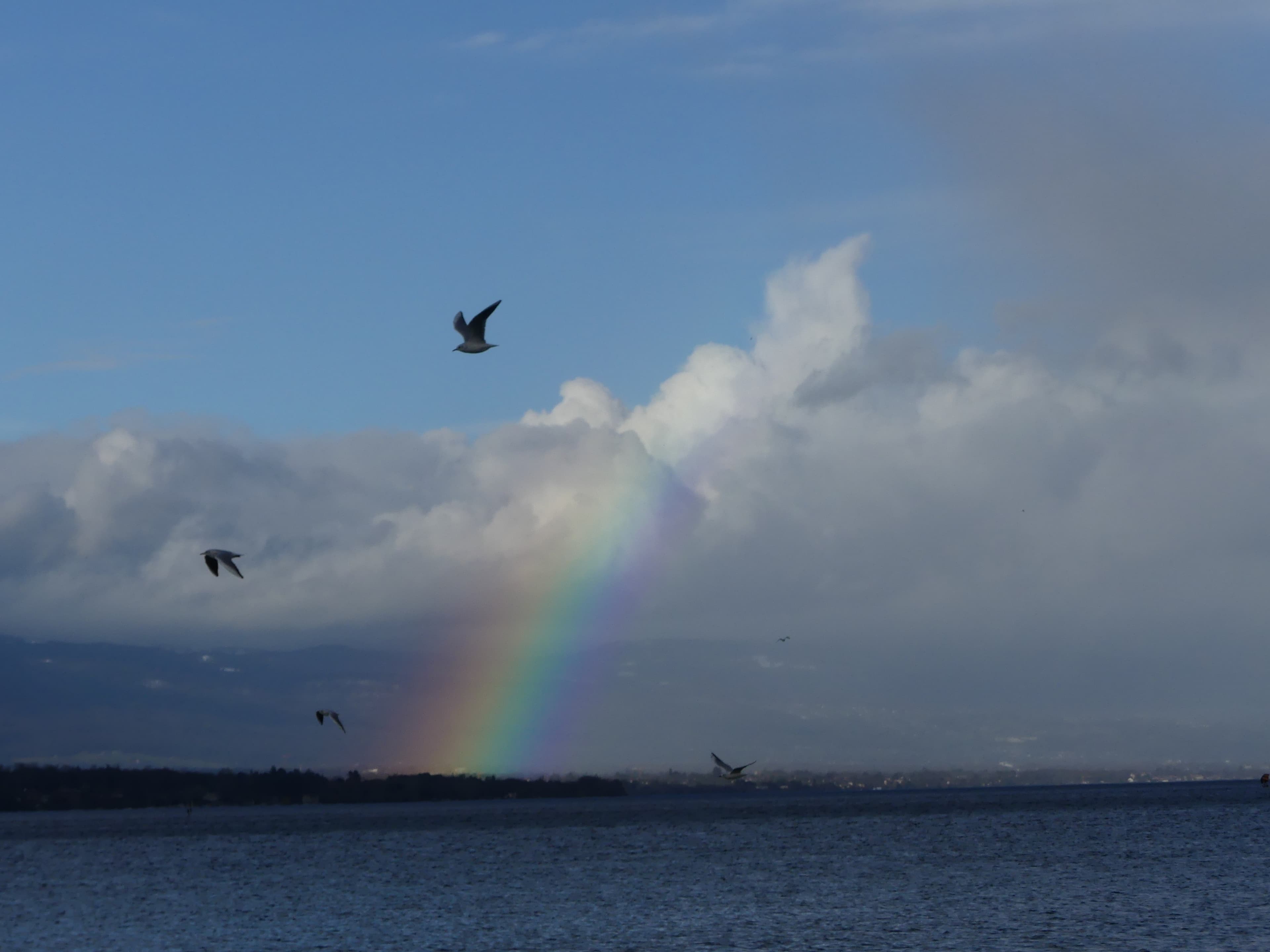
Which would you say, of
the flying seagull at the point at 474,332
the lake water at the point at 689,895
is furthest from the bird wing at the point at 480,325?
the lake water at the point at 689,895

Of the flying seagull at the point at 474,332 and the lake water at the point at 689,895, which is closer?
the flying seagull at the point at 474,332

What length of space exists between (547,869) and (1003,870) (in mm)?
36174

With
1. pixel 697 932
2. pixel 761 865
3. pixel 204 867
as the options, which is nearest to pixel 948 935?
pixel 697 932

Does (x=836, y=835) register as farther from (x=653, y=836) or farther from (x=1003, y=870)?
(x=1003, y=870)

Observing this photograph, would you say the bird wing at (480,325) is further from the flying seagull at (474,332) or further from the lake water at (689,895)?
the lake water at (689,895)

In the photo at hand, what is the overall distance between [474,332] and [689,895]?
50317mm

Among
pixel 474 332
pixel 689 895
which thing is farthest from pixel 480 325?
pixel 689 895

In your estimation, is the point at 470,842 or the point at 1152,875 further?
the point at 470,842

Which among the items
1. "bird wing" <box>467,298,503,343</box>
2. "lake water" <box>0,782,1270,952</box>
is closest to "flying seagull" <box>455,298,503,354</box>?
"bird wing" <box>467,298,503,343</box>

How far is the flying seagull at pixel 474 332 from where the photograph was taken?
1688 inches

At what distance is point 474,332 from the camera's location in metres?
43.8

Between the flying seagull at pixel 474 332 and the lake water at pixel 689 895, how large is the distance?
30009mm

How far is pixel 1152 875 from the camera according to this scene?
89500 mm

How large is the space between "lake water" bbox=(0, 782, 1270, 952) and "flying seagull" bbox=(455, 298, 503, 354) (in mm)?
30009
